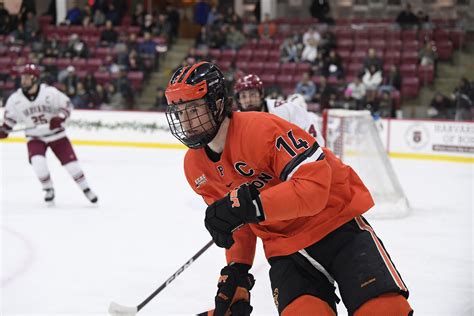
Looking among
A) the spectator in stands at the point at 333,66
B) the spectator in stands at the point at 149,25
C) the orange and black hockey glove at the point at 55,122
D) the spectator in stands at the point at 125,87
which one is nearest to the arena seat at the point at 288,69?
the spectator in stands at the point at 333,66

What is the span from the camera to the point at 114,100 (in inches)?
408

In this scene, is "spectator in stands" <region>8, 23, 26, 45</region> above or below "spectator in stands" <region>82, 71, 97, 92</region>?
above

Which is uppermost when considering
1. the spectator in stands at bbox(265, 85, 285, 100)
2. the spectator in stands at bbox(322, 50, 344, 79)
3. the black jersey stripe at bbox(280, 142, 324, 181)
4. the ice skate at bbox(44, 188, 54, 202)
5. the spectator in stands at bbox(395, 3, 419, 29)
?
the spectator in stands at bbox(395, 3, 419, 29)

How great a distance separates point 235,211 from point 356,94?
25.5ft

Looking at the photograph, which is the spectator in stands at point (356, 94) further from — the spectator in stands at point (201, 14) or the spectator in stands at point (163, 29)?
the spectator in stands at point (201, 14)

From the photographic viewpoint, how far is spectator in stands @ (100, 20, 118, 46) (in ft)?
40.1

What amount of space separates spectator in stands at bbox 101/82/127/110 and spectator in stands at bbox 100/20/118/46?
73.5 inches

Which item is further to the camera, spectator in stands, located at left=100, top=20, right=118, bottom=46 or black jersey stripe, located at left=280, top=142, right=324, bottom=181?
spectator in stands, located at left=100, top=20, right=118, bottom=46

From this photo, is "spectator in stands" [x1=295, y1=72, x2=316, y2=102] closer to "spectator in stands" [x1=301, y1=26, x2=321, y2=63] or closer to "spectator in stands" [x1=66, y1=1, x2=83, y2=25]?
"spectator in stands" [x1=301, y1=26, x2=321, y2=63]

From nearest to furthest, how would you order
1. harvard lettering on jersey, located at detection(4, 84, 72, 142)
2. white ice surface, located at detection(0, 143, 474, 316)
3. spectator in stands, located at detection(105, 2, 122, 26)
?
white ice surface, located at detection(0, 143, 474, 316) → harvard lettering on jersey, located at detection(4, 84, 72, 142) → spectator in stands, located at detection(105, 2, 122, 26)

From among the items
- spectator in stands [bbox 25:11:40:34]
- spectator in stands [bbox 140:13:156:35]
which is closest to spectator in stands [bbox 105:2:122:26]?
spectator in stands [bbox 140:13:156:35]

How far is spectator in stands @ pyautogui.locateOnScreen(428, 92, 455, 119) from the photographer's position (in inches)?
353

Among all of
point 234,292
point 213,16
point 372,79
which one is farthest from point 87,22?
point 234,292

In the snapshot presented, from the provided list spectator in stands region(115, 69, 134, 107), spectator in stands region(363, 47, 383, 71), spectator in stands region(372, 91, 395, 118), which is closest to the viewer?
spectator in stands region(372, 91, 395, 118)
